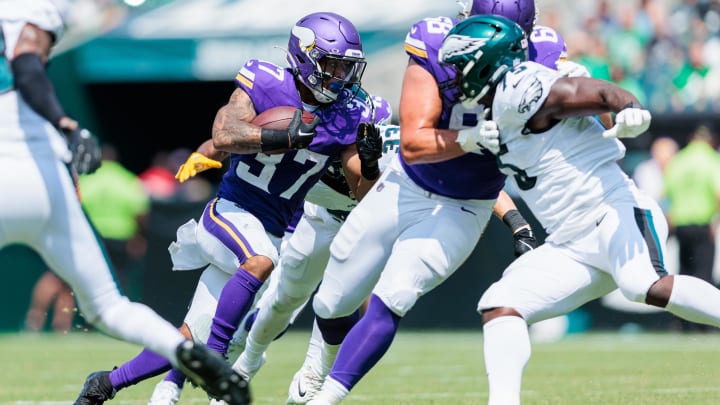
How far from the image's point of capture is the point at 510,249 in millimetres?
12156

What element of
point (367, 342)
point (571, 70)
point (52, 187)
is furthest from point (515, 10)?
point (52, 187)

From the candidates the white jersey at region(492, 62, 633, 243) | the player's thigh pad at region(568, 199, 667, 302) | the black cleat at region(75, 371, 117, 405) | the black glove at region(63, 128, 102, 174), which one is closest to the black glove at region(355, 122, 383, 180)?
the white jersey at region(492, 62, 633, 243)

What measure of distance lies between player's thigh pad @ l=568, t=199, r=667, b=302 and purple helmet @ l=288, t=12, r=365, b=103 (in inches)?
65.5

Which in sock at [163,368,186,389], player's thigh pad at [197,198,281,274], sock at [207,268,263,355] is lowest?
sock at [163,368,186,389]

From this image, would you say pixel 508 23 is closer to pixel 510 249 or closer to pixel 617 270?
pixel 617 270

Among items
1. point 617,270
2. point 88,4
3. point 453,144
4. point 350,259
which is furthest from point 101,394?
point 88,4

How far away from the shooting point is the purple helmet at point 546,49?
516 cm

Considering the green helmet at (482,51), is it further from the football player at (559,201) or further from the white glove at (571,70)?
the white glove at (571,70)

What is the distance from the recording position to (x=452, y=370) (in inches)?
339

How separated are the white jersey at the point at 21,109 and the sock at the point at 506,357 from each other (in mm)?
1708

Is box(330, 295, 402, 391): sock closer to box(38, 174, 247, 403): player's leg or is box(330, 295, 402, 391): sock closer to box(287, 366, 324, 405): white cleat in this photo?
box(38, 174, 247, 403): player's leg

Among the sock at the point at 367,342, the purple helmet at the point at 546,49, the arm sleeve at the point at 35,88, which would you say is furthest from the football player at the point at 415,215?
the arm sleeve at the point at 35,88

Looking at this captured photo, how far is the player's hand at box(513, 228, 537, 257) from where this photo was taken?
5.52 meters

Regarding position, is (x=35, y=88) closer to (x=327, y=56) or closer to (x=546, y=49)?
(x=327, y=56)
